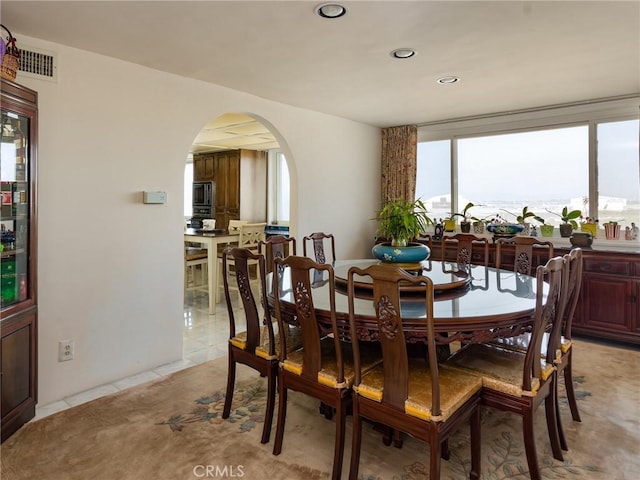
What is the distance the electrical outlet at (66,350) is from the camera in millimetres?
2732

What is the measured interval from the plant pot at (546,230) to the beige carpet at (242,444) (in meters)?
2.06

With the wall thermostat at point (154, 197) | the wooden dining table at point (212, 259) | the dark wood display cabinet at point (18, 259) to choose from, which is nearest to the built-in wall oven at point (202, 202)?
the wooden dining table at point (212, 259)

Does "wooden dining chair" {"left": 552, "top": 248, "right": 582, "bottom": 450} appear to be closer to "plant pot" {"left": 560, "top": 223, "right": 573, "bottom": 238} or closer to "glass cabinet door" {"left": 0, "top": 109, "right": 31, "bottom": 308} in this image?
"plant pot" {"left": 560, "top": 223, "right": 573, "bottom": 238}

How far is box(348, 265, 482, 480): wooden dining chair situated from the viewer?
162 centimetres

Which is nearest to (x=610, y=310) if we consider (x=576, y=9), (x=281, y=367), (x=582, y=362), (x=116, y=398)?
(x=582, y=362)

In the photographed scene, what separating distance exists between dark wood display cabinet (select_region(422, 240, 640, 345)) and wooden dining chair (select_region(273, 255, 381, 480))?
2832 millimetres

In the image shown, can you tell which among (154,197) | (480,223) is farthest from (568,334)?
(154,197)

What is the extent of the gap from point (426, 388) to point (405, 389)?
15 cm

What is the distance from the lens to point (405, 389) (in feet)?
5.57

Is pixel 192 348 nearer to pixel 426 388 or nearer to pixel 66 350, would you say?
pixel 66 350

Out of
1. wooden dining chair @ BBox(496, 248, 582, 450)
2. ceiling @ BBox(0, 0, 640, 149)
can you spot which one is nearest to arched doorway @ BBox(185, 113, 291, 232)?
ceiling @ BBox(0, 0, 640, 149)

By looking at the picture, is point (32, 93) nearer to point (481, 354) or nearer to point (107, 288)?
point (107, 288)

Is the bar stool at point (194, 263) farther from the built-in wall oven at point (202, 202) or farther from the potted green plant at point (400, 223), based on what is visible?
the potted green plant at point (400, 223)

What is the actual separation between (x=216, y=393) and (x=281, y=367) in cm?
92
